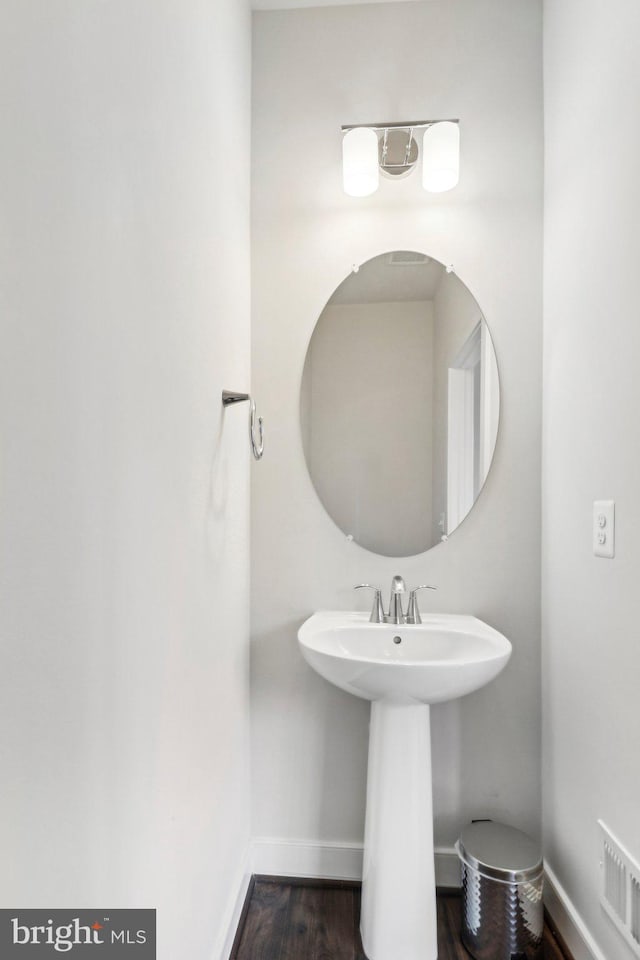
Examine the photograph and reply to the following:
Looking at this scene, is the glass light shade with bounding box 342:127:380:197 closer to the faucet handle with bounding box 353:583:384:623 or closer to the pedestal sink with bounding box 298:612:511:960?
the faucet handle with bounding box 353:583:384:623

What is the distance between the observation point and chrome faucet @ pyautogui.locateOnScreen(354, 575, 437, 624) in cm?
167

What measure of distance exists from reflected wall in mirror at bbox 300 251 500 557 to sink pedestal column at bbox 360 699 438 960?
0.51 metres

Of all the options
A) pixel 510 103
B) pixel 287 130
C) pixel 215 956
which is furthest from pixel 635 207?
pixel 215 956

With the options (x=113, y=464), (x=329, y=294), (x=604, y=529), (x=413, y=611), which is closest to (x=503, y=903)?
(x=413, y=611)

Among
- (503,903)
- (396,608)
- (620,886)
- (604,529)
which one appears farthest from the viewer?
(396,608)

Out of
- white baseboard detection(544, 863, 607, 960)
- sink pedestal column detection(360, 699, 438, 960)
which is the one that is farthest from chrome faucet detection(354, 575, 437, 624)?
white baseboard detection(544, 863, 607, 960)

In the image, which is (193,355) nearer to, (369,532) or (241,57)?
(369,532)

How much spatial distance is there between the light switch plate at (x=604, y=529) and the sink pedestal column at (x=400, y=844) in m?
0.56

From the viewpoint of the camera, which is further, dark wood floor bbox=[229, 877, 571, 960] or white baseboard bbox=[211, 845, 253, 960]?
dark wood floor bbox=[229, 877, 571, 960]

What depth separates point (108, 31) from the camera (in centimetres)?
79

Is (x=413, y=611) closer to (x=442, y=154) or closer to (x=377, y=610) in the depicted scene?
(x=377, y=610)

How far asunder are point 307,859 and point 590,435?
1432 mm

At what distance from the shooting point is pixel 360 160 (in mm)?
1726

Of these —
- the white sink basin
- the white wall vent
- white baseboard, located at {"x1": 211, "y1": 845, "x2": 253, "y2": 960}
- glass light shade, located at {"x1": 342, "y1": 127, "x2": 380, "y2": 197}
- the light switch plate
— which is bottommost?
white baseboard, located at {"x1": 211, "y1": 845, "x2": 253, "y2": 960}
